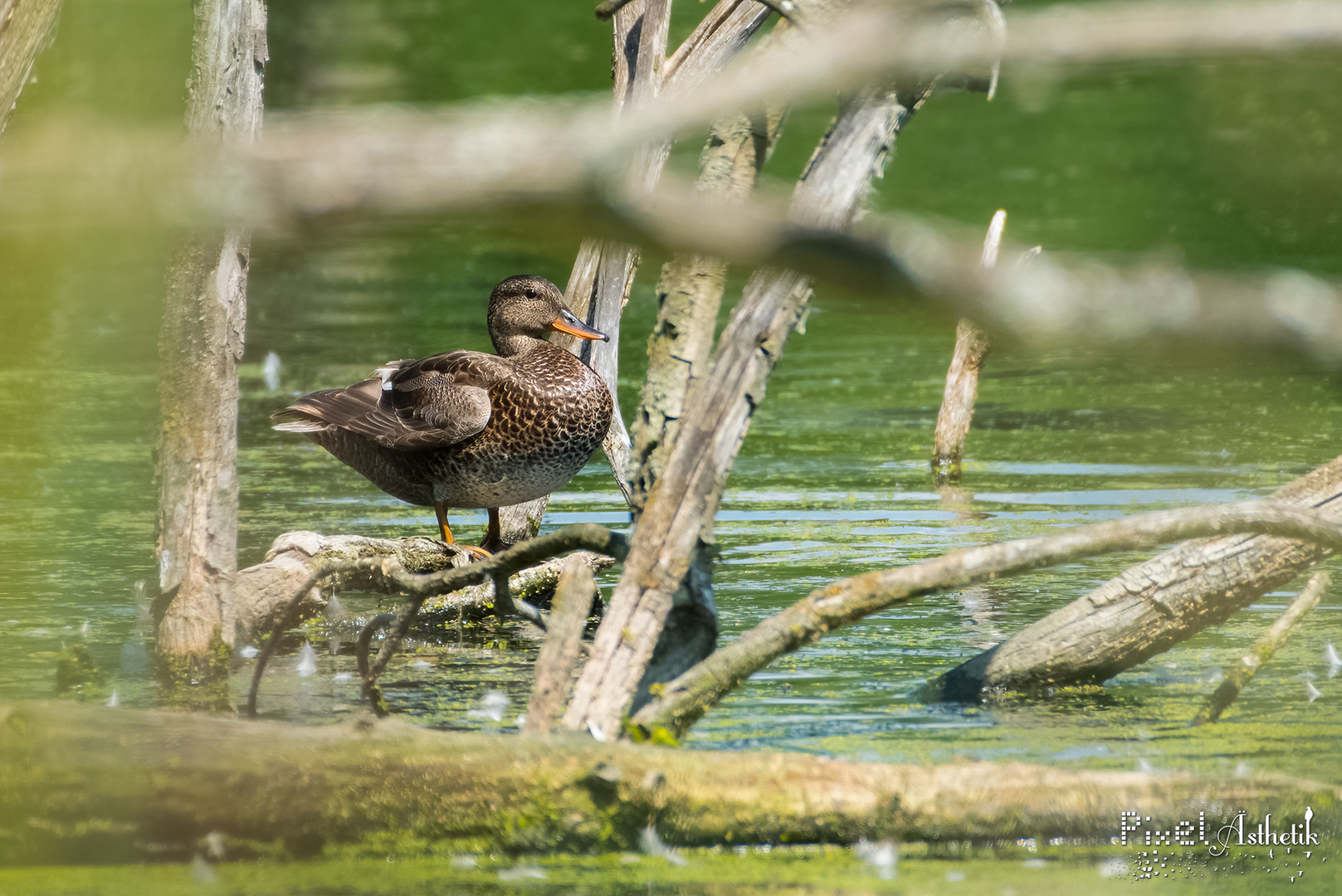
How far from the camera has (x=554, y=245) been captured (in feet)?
4.22

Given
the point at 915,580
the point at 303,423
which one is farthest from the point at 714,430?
the point at 303,423

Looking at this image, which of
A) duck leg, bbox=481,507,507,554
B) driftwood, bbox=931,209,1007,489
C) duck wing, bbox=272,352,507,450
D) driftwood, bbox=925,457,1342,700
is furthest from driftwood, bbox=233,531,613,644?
driftwood, bbox=931,209,1007,489

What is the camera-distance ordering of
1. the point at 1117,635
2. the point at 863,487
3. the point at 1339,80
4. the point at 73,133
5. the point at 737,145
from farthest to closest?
the point at 1339,80 < the point at 863,487 < the point at 1117,635 < the point at 737,145 < the point at 73,133

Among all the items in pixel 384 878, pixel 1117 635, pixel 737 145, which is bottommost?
pixel 384 878

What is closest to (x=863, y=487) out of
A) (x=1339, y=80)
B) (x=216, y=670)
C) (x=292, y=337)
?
(x=216, y=670)

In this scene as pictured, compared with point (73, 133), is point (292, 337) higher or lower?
lower

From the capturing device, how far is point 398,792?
322cm

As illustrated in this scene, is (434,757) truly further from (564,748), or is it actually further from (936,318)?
(936,318)

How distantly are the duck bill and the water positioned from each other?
0.46 m

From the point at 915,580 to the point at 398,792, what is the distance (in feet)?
4.27

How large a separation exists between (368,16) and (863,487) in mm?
27890

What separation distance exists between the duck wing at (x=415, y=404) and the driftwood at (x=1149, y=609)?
6.42ft

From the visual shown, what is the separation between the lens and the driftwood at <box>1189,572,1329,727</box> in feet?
13.1

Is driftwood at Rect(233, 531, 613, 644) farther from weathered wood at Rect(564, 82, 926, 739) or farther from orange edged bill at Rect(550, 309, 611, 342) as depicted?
weathered wood at Rect(564, 82, 926, 739)
